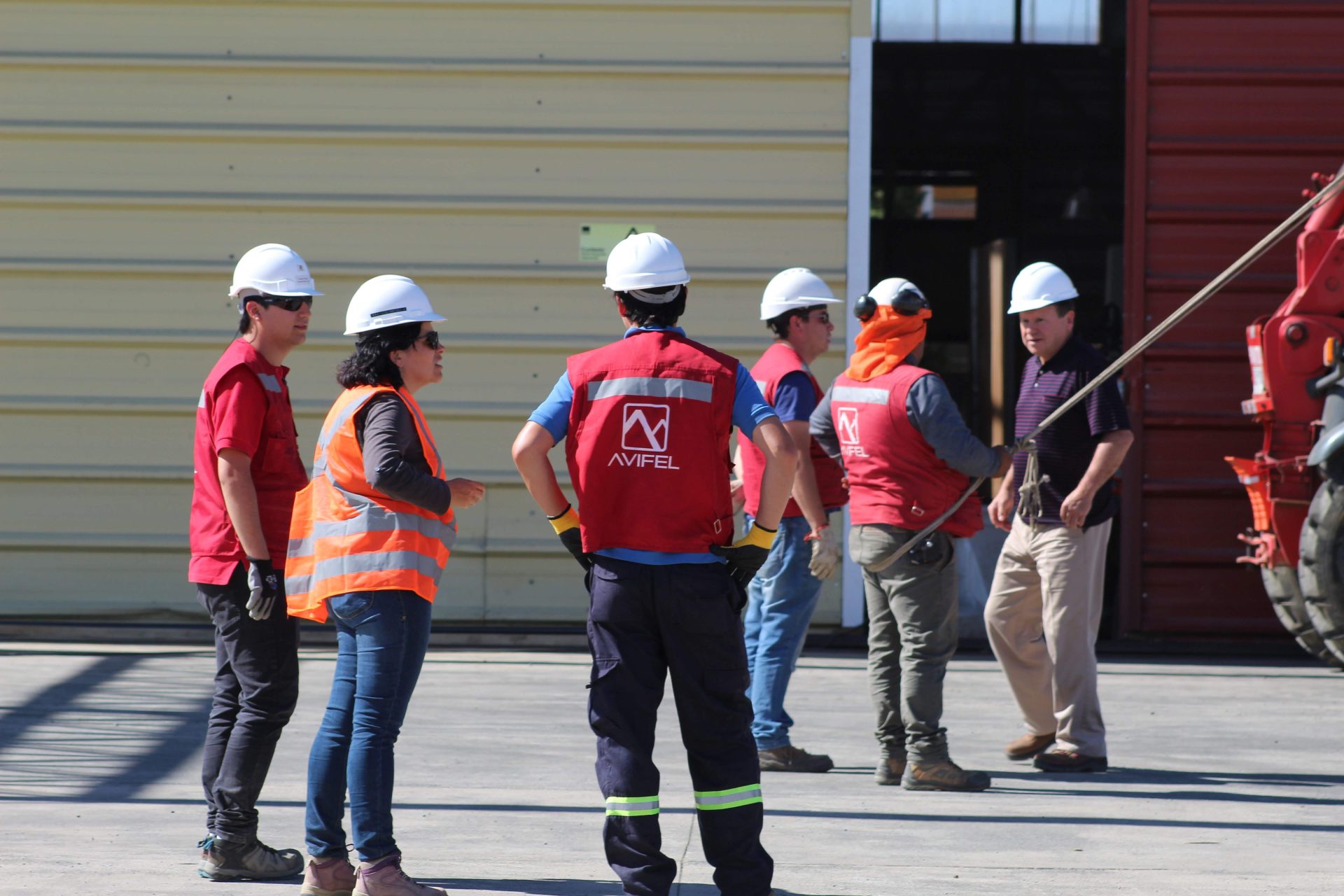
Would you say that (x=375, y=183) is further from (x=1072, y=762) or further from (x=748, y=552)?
(x=748, y=552)

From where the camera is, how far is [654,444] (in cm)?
419

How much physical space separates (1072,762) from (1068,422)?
1.31m

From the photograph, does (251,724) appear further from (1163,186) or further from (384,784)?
(1163,186)

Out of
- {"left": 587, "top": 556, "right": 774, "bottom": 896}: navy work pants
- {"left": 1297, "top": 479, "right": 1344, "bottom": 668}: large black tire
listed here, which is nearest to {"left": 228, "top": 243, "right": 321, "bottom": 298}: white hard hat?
{"left": 587, "top": 556, "right": 774, "bottom": 896}: navy work pants

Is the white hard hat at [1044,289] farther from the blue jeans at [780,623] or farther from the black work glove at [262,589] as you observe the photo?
the black work glove at [262,589]

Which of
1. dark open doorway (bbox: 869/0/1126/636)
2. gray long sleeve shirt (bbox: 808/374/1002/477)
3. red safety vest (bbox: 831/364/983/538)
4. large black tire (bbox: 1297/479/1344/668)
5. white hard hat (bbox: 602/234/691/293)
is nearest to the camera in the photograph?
white hard hat (bbox: 602/234/691/293)

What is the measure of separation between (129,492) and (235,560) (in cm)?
475

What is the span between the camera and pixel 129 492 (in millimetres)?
9039

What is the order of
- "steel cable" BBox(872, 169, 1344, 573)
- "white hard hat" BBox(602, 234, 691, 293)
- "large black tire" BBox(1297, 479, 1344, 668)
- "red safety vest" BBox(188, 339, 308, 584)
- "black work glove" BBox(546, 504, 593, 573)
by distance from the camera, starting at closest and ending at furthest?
1. "white hard hat" BBox(602, 234, 691, 293)
2. "black work glove" BBox(546, 504, 593, 573)
3. "red safety vest" BBox(188, 339, 308, 584)
4. "steel cable" BBox(872, 169, 1344, 573)
5. "large black tire" BBox(1297, 479, 1344, 668)

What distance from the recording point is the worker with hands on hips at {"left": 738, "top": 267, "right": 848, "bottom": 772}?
6.18 m

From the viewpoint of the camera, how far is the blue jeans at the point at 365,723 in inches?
169

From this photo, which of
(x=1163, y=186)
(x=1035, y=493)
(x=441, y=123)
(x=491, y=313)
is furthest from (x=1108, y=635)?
(x=441, y=123)

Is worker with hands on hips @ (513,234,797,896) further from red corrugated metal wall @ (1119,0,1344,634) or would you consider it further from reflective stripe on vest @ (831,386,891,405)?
red corrugated metal wall @ (1119,0,1344,634)

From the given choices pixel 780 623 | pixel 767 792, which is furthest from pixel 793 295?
pixel 767 792
